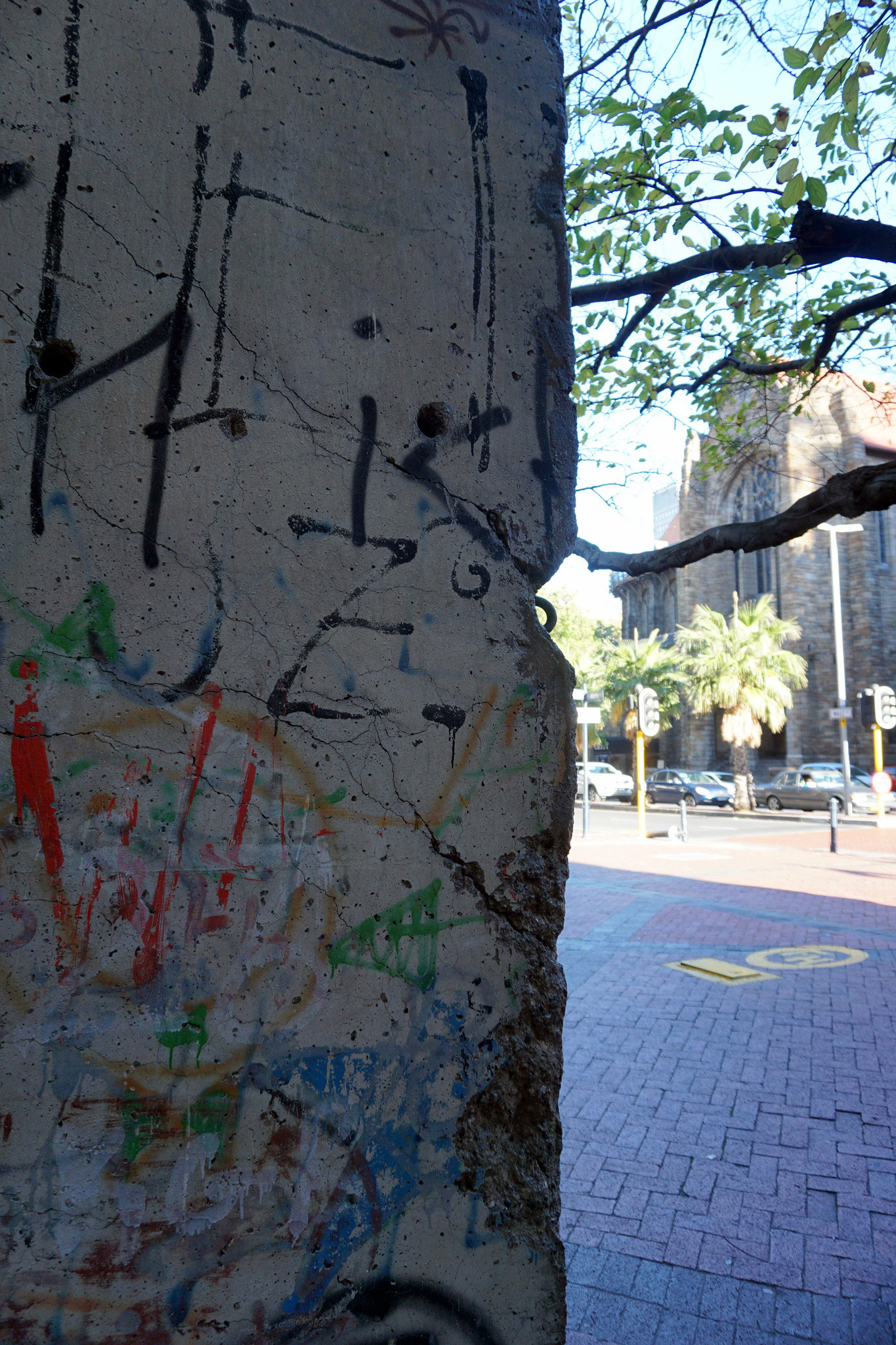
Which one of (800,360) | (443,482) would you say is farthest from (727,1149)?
(800,360)

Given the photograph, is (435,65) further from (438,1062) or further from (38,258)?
(438,1062)

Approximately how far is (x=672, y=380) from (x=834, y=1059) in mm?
5111

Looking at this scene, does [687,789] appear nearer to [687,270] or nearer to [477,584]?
[687,270]

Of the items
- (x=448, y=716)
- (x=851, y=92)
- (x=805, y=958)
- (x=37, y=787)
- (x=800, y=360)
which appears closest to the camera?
(x=37, y=787)

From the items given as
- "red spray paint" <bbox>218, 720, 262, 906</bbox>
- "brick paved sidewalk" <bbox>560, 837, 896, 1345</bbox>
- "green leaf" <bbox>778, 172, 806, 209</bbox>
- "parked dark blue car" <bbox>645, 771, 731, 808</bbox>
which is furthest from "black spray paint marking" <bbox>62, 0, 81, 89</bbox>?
"parked dark blue car" <bbox>645, 771, 731, 808</bbox>

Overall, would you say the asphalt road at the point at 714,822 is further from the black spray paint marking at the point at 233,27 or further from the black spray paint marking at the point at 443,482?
the black spray paint marking at the point at 233,27

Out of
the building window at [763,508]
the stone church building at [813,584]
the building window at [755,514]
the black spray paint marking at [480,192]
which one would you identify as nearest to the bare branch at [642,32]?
the black spray paint marking at [480,192]

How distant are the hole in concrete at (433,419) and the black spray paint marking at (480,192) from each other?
4.6 inches

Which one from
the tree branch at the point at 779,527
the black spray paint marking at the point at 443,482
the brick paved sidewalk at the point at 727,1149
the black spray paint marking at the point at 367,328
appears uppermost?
the tree branch at the point at 779,527

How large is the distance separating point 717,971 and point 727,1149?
3387 mm

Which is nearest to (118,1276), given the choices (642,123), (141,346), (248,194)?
(141,346)

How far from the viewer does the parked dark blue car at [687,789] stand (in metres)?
31.0

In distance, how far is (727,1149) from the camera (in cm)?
421

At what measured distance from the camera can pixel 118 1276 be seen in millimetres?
1684
